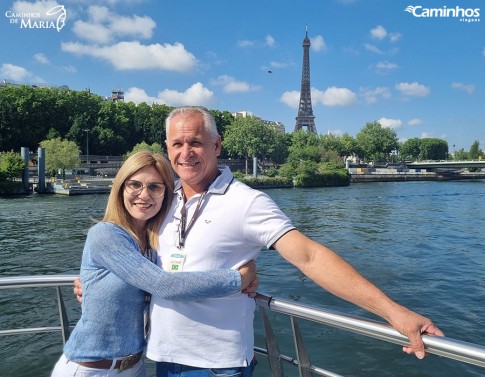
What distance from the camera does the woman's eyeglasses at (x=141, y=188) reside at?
7.27 ft

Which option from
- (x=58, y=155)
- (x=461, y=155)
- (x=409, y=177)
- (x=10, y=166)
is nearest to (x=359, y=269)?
(x=10, y=166)

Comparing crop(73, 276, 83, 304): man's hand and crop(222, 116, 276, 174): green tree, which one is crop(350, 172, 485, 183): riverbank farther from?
crop(73, 276, 83, 304): man's hand

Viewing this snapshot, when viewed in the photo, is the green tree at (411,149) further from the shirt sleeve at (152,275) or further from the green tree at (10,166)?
the shirt sleeve at (152,275)

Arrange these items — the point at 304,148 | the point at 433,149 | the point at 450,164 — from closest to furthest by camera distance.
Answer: the point at 304,148, the point at 450,164, the point at 433,149

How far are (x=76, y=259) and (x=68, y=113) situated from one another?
61.7 meters

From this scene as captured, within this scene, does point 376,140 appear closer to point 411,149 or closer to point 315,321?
point 411,149

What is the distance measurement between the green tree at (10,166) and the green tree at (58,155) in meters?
9.98

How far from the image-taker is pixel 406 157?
124125 millimetres

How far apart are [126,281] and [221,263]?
424 mm

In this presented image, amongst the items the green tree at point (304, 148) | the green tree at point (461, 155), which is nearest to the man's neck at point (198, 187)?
the green tree at point (304, 148)

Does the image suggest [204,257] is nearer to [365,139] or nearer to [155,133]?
[155,133]

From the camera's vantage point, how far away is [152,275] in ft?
6.25

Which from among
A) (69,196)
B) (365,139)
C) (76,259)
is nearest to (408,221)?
(76,259)

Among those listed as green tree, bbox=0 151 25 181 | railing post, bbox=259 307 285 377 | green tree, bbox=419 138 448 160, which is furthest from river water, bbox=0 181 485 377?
green tree, bbox=419 138 448 160
